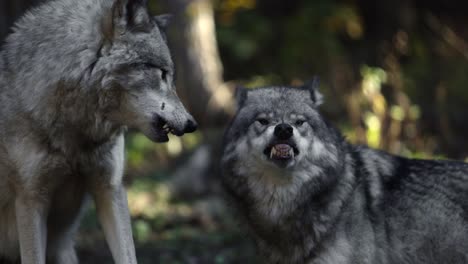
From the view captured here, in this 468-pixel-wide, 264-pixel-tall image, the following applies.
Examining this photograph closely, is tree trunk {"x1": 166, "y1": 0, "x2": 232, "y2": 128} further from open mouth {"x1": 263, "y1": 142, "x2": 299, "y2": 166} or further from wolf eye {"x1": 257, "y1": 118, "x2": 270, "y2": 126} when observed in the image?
open mouth {"x1": 263, "y1": 142, "x2": 299, "y2": 166}

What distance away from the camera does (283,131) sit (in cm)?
493

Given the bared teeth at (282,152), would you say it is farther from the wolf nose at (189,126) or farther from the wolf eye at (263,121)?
the wolf nose at (189,126)

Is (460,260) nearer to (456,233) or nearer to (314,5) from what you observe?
(456,233)

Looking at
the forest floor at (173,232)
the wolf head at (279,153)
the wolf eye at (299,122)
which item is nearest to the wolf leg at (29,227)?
the wolf head at (279,153)

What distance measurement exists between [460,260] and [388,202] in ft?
2.08

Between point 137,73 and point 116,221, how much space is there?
3.50ft

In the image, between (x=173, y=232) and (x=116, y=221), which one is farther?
(x=173, y=232)

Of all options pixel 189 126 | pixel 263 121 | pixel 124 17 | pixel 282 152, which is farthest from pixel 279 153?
pixel 124 17

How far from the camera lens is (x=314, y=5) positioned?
43.2 feet

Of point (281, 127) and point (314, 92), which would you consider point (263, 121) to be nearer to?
point (281, 127)

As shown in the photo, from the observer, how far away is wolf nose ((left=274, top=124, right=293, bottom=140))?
4.92 m

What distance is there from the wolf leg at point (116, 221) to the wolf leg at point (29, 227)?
0.41m

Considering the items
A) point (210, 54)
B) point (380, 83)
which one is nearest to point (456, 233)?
point (380, 83)

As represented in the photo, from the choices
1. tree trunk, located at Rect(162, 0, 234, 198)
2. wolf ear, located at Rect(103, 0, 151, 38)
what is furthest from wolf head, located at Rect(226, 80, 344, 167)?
tree trunk, located at Rect(162, 0, 234, 198)
